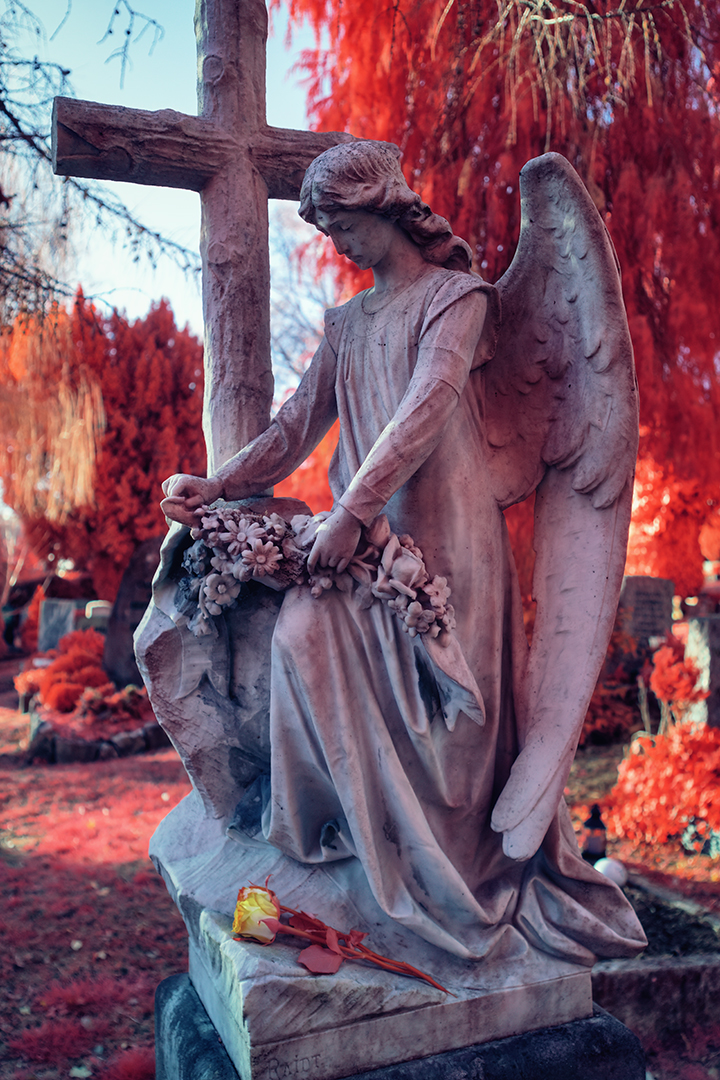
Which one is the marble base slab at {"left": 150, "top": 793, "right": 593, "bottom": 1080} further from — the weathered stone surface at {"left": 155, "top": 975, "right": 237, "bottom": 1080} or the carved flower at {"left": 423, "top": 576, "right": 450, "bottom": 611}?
the carved flower at {"left": 423, "top": 576, "right": 450, "bottom": 611}

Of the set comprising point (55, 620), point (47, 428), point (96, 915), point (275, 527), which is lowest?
point (96, 915)

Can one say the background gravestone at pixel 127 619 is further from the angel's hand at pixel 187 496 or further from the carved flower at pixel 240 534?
the carved flower at pixel 240 534

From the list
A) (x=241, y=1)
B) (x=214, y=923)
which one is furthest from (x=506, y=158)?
(x=214, y=923)

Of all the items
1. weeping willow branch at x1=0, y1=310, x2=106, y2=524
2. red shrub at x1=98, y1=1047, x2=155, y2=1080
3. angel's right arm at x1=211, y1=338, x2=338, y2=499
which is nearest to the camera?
angel's right arm at x1=211, y1=338, x2=338, y2=499

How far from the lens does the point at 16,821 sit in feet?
17.8

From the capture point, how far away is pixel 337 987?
5.73ft

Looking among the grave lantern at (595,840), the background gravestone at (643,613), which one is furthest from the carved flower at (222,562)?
the background gravestone at (643,613)

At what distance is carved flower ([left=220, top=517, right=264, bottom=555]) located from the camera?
1869 mm

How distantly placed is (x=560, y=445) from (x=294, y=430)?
693 mm

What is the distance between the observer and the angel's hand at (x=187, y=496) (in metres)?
1.94

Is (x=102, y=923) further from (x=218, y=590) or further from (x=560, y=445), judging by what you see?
(x=560, y=445)

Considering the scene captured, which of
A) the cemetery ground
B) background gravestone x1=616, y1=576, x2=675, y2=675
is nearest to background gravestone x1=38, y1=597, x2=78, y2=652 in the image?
the cemetery ground

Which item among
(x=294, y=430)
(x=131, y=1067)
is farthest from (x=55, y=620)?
(x=294, y=430)

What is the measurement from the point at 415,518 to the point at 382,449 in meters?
0.25
